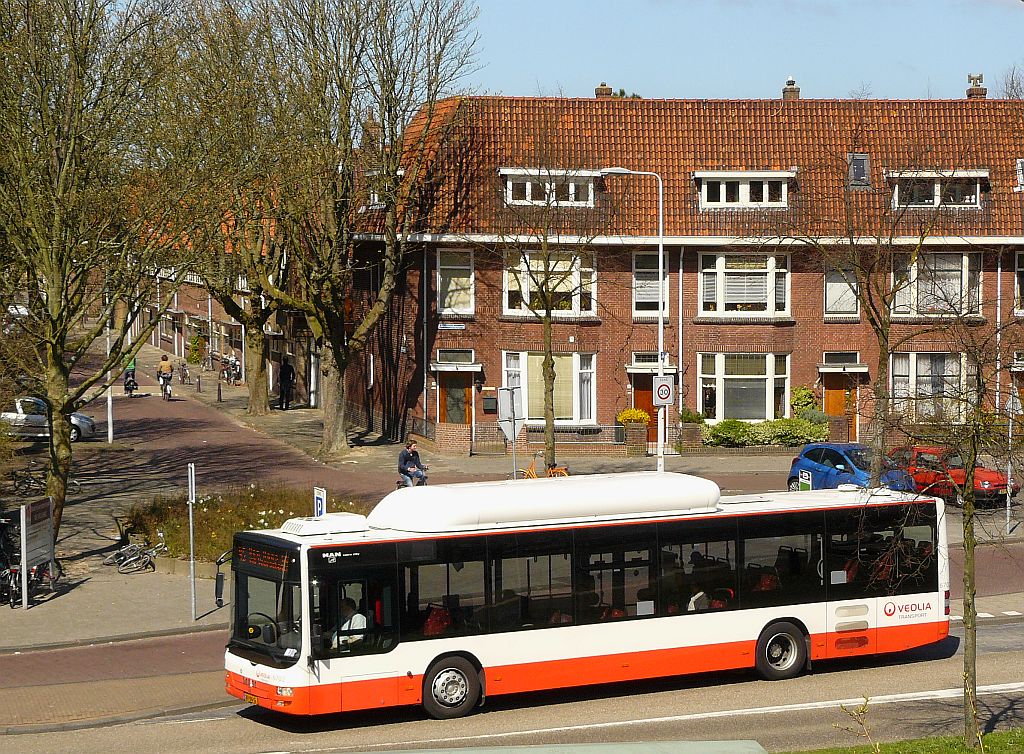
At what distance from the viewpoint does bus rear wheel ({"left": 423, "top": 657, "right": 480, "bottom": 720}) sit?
15380mm

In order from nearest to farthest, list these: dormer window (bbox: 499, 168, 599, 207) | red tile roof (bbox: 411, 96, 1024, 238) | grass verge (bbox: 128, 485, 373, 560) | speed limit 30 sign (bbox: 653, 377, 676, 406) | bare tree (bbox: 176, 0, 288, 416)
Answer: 1. grass verge (bbox: 128, 485, 373, 560)
2. bare tree (bbox: 176, 0, 288, 416)
3. speed limit 30 sign (bbox: 653, 377, 676, 406)
4. dormer window (bbox: 499, 168, 599, 207)
5. red tile roof (bbox: 411, 96, 1024, 238)

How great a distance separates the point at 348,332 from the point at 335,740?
123 ft

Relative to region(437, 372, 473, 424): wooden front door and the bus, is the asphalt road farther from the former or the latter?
region(437, 372, 473, 424): wooden front door

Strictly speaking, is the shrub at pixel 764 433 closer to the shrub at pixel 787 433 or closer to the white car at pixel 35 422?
the shrub at pixel 787 433

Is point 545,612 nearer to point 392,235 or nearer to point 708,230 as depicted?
point 392,235

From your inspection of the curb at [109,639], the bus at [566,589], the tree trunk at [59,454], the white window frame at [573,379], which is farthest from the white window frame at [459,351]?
the bus at [566,589]

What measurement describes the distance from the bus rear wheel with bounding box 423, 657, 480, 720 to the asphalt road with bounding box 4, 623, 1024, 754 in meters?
0.15

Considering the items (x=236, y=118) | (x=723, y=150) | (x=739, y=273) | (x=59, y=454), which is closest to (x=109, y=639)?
(x=59, y=454)

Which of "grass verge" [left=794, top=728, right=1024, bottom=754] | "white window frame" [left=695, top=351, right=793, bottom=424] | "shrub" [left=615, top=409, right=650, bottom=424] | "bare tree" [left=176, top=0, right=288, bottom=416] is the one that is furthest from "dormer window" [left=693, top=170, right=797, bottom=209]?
"grass verge" [left=794, top=728, right=1024, bottom=754]

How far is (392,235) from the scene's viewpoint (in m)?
40.0

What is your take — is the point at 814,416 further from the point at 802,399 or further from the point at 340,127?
the point at 340,127

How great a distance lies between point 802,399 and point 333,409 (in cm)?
1438

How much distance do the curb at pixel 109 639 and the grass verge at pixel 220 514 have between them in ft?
12.5

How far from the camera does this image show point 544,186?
130 ft
